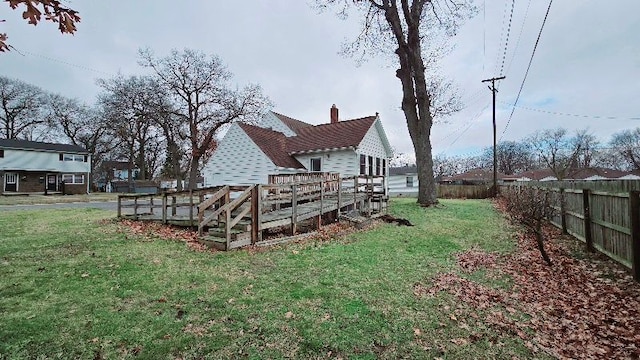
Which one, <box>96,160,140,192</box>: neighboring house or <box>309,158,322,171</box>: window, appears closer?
<box>309,158,322,171</box>: window

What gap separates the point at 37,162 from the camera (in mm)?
35938

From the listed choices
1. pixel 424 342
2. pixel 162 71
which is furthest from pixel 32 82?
pixel 424 342

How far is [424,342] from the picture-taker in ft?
11.8

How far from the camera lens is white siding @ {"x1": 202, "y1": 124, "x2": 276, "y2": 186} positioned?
1953 centimetres

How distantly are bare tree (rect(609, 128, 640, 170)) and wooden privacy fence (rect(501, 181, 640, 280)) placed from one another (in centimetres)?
6891

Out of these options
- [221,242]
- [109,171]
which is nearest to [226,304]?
[221,242]

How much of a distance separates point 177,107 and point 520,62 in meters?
28.3

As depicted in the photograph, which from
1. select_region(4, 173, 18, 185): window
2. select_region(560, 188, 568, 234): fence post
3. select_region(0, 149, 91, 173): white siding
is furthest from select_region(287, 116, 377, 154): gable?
select_region(4, 173, 18, 185): window

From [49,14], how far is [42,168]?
44450mm

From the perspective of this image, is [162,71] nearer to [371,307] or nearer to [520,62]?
[520,62]

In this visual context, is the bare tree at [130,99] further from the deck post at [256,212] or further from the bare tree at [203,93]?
the deck post at [256,212]

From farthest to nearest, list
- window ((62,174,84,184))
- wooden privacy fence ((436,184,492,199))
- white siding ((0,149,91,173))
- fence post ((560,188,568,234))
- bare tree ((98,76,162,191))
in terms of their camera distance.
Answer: window ((62,174,84,184)), white siding ((0,149,91,173)), bare tree ((98,76,162,191)), wooden privacy fence ((436,184,492,199)), fence post ((560,188,568,234))

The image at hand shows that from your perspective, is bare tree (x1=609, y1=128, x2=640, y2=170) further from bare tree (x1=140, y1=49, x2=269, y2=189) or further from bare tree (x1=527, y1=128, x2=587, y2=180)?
bare tree (x1=140, y1=49, x2=269, y2=189)

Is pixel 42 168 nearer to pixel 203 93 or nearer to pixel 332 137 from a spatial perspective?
pixel 203 93
